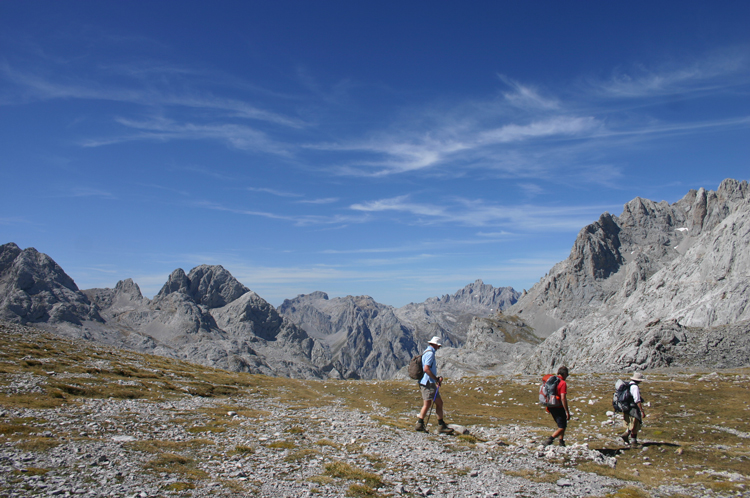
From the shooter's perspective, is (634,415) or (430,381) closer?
(634,415)

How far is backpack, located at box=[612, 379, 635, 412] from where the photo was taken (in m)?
19.4

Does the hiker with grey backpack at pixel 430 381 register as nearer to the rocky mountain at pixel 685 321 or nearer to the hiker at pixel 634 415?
the hiker at pixel 634 415

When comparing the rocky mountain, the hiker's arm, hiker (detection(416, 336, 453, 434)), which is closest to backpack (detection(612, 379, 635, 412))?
hiker (detection(416, 336, 453, 434))

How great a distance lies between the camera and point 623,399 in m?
19.6

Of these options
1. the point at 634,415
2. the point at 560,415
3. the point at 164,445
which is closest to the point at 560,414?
the point at 560,415

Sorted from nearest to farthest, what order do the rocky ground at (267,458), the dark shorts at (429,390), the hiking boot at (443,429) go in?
the rocky ground at (267,458) < the dark shorts at (429,390) < the hiking boot at (443,429)

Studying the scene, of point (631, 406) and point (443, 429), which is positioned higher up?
point (631, 406)

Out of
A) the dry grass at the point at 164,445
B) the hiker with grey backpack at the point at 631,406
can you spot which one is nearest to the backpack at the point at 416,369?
the dry grass at the point at 164,445

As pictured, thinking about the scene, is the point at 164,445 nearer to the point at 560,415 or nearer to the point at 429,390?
the point at 429,390

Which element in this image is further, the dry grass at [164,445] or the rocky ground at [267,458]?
the dry grass at [164,445]

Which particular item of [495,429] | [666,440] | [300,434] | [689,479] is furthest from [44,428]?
[666,440]

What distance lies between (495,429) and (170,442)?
19136 millimetres

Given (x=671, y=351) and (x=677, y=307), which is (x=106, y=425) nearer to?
(x=671, y=351)

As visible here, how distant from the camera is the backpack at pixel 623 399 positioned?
63.6ft
